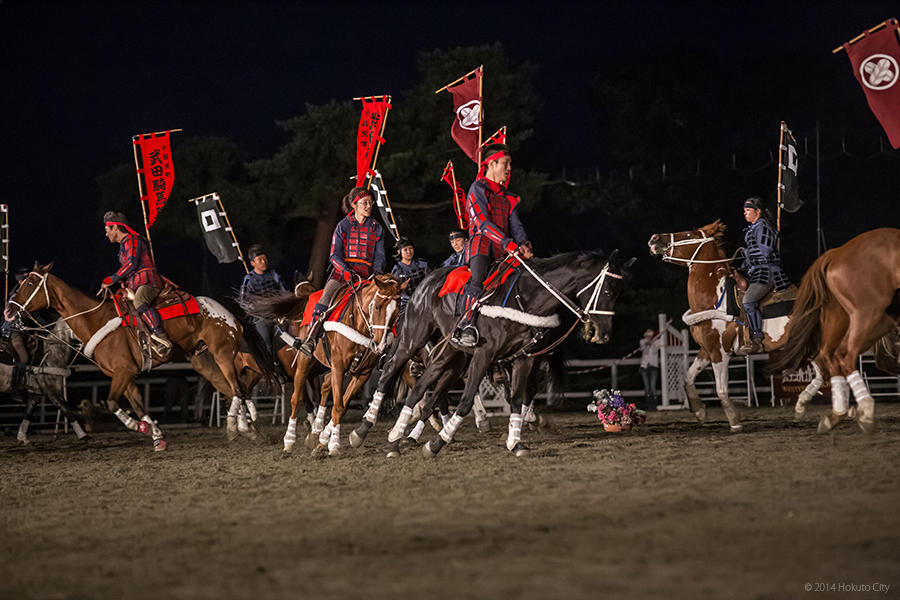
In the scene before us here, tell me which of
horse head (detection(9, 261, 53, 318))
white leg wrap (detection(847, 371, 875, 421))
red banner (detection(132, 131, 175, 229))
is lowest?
white leg wrap (detection(847, 371, 875, 421))

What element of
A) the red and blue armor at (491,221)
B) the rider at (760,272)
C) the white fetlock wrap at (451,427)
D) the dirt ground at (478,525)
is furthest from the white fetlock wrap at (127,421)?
the rider at (760,272)

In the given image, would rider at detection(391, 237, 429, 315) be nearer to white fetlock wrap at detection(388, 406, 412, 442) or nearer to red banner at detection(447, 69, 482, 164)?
red banner at detection(447, 69, 482, 164)

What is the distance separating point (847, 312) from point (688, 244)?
2988mm

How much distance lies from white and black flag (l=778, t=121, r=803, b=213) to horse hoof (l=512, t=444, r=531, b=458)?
7700 mm

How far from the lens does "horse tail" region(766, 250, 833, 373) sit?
9430 millimetres

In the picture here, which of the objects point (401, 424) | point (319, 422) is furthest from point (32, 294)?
point (401, 424)

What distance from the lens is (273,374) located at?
14.1 metres

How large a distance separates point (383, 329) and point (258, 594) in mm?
6449

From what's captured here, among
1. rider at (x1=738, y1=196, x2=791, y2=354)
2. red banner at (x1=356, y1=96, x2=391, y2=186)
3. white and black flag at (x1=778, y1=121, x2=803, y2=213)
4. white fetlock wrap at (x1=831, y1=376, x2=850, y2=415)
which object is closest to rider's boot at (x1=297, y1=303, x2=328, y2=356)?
rider at (x1=738, y1=196, x2=791, y2=354)

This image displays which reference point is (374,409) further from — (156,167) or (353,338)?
(156,167)

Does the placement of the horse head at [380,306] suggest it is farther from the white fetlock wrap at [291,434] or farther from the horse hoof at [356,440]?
the white fetlock wrap at [291,434]

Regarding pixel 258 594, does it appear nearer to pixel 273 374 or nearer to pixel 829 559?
A: pixel 829 559

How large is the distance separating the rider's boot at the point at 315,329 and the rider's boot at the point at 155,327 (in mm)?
2807

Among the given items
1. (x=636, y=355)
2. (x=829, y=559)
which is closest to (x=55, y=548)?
(x=829, y=559)
